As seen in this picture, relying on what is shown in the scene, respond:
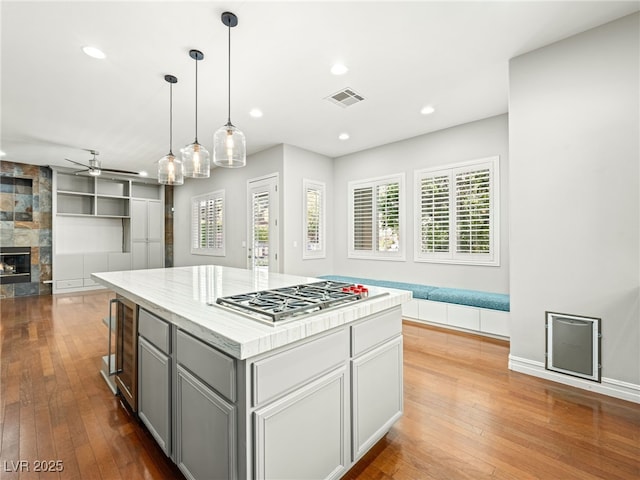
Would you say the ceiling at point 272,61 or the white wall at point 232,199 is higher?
the ceiling at point 272,61

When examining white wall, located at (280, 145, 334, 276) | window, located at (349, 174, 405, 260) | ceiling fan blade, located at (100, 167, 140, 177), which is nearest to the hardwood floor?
window, located at (349, 174, 405, 260)

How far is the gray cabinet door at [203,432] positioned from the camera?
3.94 ft

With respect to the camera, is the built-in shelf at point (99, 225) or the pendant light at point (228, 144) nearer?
the pendant light at point (228, 144)

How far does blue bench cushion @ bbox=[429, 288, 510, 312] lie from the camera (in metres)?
3.69

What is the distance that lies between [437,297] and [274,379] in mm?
3466

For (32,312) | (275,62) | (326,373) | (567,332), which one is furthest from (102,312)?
(567,332)

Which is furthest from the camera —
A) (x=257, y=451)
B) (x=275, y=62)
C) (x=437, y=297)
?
(x=437, y=297)

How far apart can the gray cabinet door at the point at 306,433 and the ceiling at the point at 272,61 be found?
2494 mm

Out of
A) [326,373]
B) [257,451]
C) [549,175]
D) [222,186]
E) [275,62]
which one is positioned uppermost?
[275,62]

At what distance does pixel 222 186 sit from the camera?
679 cm

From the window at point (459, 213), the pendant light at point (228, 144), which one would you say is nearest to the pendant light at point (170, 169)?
the pendant light at point (228, 144)

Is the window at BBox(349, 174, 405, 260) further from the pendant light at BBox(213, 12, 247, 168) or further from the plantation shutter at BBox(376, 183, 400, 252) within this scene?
the pendant light at BBox(213, 12, 247, 168)

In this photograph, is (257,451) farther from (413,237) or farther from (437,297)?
(413,237)

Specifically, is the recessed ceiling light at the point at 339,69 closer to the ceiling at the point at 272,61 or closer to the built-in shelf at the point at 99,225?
the ceiling at the point at 272,61
